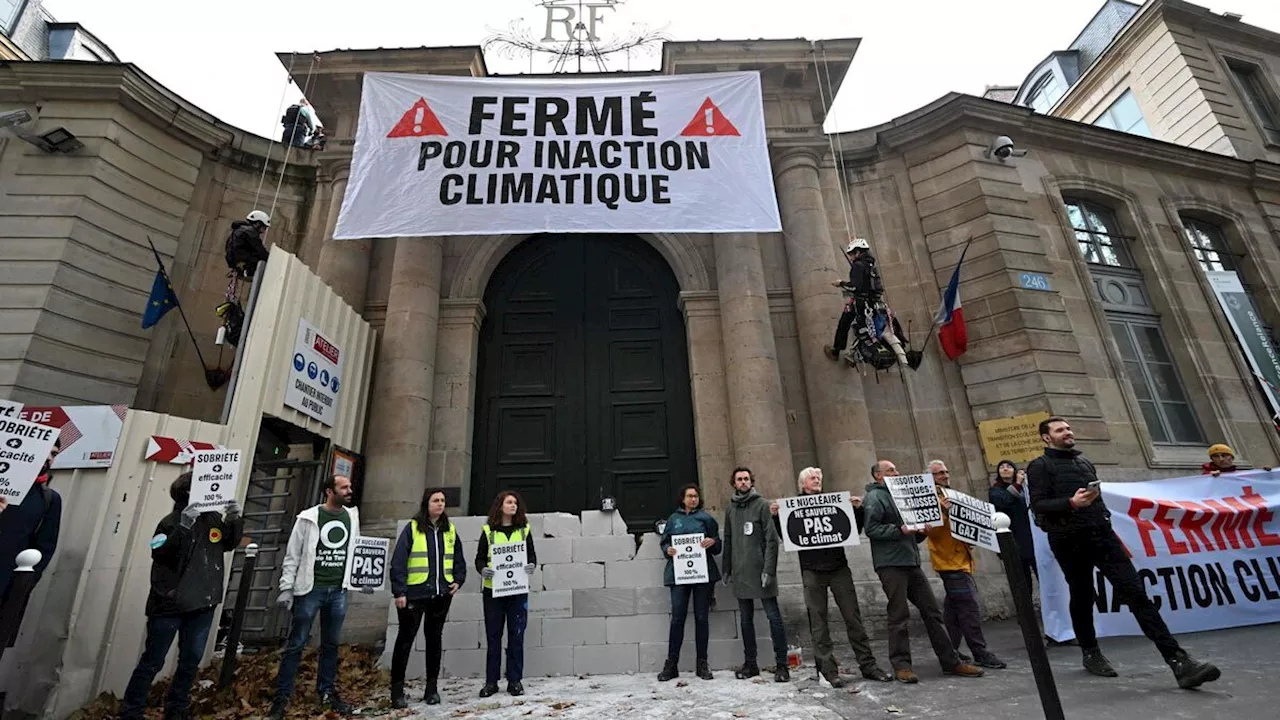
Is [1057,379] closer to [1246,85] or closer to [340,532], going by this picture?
[340,532]

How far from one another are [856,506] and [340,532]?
199 inches

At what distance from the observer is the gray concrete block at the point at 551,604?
22.0ft

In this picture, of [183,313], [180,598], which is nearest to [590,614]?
[180,598]

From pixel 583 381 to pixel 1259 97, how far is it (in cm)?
2318

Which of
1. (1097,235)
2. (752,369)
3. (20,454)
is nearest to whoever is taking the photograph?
(20,454)

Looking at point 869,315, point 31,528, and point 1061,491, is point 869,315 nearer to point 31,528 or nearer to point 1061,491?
point 1061,491

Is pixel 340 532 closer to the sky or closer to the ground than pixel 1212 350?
closer to the ground

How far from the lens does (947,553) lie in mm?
6027

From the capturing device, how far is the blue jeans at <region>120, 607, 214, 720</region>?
4691mm

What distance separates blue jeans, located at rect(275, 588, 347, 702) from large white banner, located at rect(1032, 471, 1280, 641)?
7227 mm

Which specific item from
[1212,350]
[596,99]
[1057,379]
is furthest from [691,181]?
[1212,350]

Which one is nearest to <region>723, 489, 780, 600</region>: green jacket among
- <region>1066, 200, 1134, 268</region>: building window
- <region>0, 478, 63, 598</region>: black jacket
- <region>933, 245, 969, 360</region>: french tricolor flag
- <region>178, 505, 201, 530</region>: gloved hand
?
<region>178, 505, 201, 530</region>: gloved hand

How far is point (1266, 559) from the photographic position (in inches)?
276

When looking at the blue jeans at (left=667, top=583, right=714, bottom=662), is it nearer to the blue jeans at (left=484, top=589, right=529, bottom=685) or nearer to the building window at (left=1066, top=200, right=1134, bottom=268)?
the blue jeans at (left=484, top=589, right=529, bottom=685)
